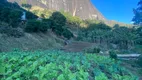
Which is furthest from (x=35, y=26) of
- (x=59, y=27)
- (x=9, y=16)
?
(x=59, y=27)

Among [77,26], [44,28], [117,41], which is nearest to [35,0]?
[77,26]

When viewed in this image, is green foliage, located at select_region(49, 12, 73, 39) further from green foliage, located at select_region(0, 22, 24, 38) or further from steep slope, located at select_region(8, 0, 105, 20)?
steep slope, located at select_region(8, 0, 105, 20)

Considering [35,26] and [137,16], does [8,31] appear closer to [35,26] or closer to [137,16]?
[35,26]

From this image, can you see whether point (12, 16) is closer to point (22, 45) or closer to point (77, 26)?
point (22, 45)

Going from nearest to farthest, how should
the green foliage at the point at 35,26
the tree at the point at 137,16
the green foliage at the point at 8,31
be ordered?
1. the tree at the point at 137,16
2. the green foliage at the point at 8,31
3. the green foliage at the point at 35,26

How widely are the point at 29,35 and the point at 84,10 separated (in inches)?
5180

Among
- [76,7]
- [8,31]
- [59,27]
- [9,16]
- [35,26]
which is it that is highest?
[76,7]

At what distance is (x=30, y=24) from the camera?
33312 millimetres

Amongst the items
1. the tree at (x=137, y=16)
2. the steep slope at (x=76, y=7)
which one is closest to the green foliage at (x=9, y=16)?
the tree at (x=137, y=16)

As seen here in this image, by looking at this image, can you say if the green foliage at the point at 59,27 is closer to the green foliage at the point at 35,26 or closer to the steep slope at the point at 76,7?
the green foliage at the point at 35,26

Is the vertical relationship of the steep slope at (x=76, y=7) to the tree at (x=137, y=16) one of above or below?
above

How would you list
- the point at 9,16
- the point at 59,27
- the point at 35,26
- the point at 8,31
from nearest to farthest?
1. the point at 8,31
2. the point at 9,16
3. the point at 35,26
4. the point at 59,27

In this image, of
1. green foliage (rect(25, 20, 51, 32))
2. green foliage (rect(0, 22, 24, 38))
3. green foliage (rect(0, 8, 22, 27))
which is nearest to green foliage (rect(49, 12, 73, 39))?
green foliage (rect(25, 20, 51, 32))

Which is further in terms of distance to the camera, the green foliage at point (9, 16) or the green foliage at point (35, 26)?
the green foliage at point (35, 26)
